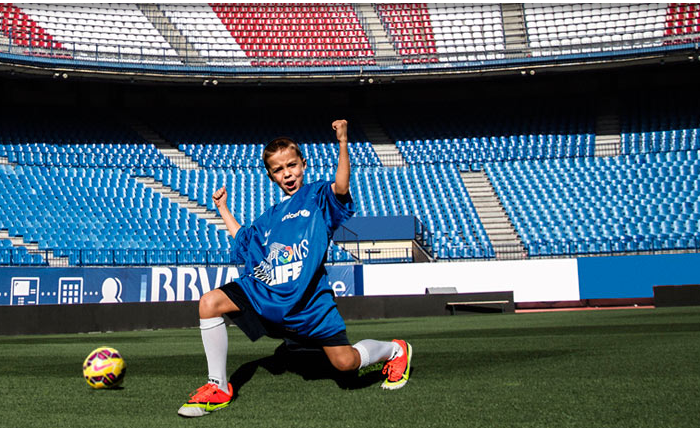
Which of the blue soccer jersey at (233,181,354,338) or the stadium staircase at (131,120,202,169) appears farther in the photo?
the stadium staircase at (131,120,202,169)

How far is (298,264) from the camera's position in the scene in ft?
15.4

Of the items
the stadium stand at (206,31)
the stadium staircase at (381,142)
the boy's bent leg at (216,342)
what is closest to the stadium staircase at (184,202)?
the stadium stand at (206,31)

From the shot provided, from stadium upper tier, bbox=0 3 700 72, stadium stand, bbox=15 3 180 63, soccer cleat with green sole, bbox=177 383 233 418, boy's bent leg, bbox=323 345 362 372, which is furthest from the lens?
stadium stand, bbox=15 3 180 63

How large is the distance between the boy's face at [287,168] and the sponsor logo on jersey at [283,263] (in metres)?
0.51

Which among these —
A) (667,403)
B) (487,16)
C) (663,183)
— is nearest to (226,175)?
(487,16)

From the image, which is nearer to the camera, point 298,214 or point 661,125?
point 298,214

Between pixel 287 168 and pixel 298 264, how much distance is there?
748mm

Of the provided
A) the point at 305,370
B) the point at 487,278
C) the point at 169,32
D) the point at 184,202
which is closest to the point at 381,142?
the point at 184,202

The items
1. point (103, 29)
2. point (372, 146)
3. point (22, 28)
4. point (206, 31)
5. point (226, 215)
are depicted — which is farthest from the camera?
point (372, 146)

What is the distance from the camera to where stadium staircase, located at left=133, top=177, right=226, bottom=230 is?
2906 centimetres

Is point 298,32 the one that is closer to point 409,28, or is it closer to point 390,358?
point 409,28

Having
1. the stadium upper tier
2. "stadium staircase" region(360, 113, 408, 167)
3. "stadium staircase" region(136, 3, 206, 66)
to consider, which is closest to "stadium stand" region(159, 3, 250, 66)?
the stadium upper tier

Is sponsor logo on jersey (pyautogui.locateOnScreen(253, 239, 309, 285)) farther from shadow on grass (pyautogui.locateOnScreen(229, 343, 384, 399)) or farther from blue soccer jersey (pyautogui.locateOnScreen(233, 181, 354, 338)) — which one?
shadow on grass (pyautogui.locateOnScreen(229, 343, 384, 399))

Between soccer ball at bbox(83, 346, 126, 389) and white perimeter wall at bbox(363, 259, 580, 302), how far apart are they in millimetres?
18878
